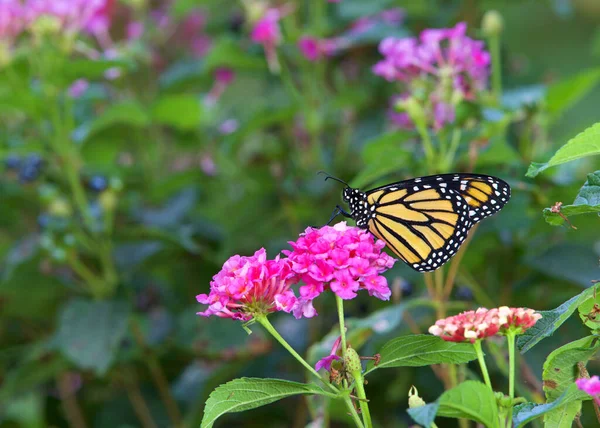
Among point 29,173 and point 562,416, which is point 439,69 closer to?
point 562,416

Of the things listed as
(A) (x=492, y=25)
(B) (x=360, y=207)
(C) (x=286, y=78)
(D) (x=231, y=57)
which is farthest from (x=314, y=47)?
(B) (x=360, y=207)

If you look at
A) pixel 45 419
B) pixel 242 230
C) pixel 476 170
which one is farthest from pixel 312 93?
pixel 45 419

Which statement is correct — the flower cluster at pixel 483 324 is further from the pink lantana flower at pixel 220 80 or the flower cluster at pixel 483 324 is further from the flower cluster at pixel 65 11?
the pink lantana flower at pixel 220 80

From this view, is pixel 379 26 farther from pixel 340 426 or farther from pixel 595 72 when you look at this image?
pixel 340 426

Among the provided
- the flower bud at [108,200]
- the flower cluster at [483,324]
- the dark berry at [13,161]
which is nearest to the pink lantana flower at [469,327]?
the flower cluster at [483,324]

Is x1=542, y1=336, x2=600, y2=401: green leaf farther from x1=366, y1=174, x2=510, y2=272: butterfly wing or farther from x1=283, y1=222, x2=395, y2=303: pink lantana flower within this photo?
x1=366, y1=174, x2=510, y2=272: butterfly wing

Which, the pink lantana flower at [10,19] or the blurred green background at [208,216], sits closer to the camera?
the blurred green background at [208,216]

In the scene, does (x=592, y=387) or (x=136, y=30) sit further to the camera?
(x=136, y=30)

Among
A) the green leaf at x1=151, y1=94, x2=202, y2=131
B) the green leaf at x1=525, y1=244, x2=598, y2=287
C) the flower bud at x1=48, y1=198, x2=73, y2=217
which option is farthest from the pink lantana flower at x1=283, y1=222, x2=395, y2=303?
the green leaf at x1=151, y1=94, x2=202, y2=131
